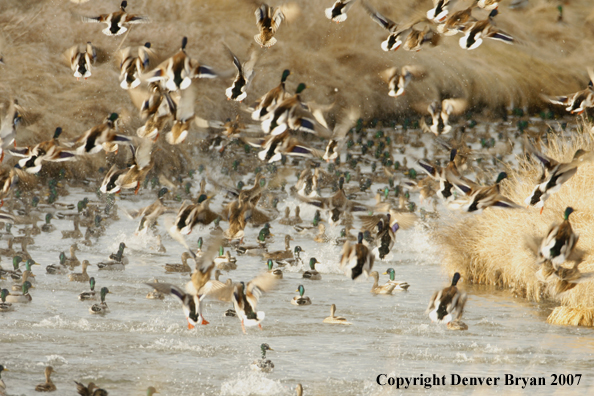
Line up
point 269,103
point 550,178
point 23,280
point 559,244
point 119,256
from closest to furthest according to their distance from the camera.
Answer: point 559,244 → point 550,178 → point 269,103 → point 23,280 → point 119,256

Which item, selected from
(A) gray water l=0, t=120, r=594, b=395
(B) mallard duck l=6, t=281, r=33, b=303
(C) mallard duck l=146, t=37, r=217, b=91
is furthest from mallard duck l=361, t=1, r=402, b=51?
(B) mallard duck l=6, t=281, r=33, b=303

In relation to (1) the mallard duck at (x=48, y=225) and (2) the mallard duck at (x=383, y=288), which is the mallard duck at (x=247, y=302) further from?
(1) the mallard duck at (x=48, y=225)

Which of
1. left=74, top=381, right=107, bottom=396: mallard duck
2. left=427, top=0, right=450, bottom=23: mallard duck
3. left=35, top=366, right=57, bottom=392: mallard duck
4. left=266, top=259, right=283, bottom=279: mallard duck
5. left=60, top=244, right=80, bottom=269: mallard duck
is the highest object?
left=427, top=0, right=450, bottom=23: mallard duck

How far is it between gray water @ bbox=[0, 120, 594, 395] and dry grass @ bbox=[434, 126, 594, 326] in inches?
15.0

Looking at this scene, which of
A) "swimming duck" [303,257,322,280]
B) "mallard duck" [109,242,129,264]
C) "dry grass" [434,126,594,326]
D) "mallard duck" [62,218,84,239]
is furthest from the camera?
"mallard duck" [62,218,84,239]

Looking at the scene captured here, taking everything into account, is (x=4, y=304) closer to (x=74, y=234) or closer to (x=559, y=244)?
(x=74, y=234)

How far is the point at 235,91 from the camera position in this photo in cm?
974

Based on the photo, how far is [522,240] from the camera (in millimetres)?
14430

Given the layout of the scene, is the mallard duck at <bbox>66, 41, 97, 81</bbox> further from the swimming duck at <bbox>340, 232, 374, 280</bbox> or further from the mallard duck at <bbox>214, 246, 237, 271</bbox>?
the mallard duck at <bbox>214, 246, 237, 271</bbox>

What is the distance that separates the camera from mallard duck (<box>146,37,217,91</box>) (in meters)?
9.35

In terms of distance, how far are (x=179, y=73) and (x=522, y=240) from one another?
288 inches

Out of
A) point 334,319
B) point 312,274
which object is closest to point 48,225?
point 312,274

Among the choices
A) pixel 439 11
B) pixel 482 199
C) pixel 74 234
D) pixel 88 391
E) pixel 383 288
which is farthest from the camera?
pixel 74 234

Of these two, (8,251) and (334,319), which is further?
(8,251)
